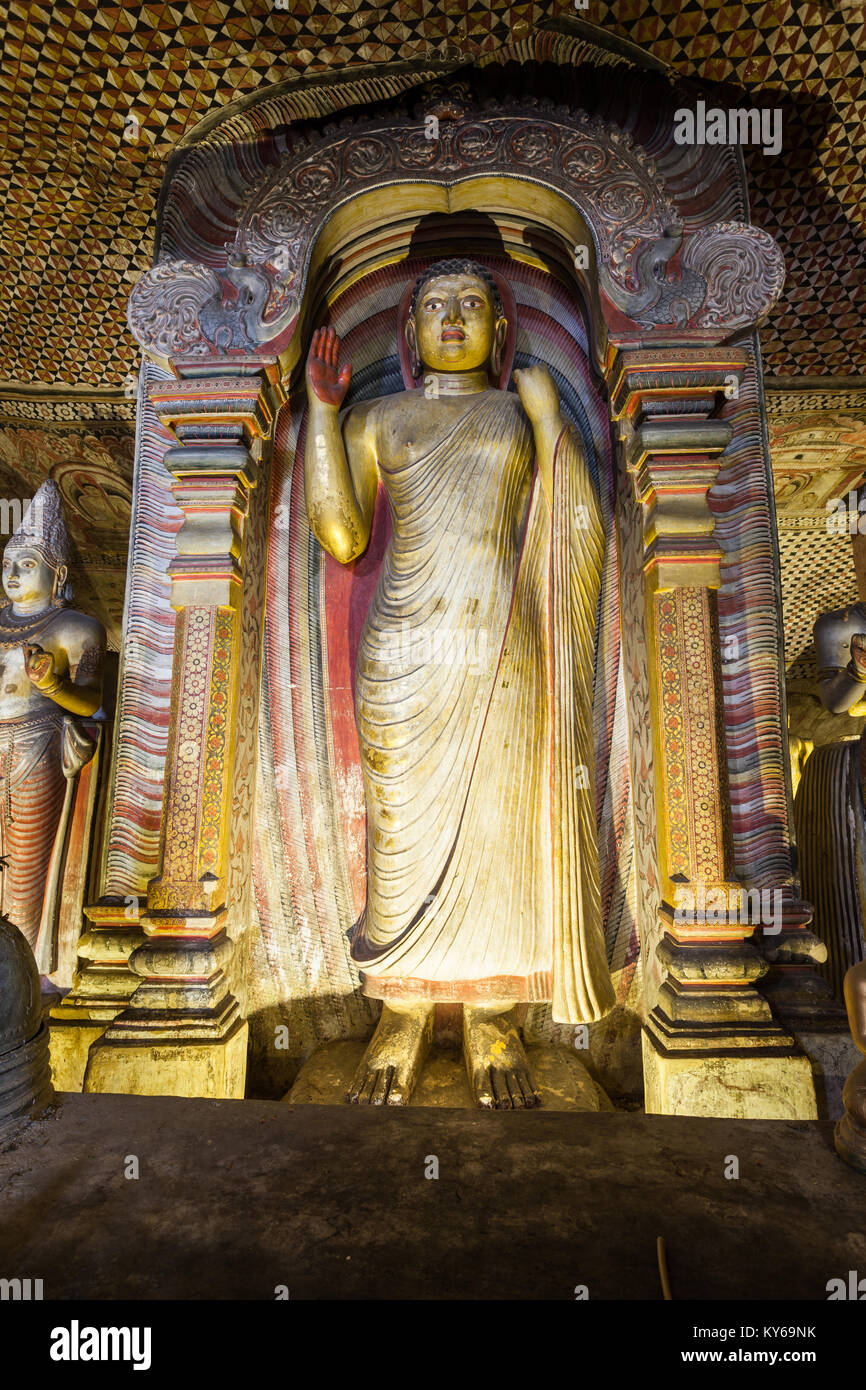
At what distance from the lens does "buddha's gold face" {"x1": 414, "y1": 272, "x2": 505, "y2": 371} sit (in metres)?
3.31

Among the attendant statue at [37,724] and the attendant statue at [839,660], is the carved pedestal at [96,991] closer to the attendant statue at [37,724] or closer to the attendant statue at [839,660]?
the attendant statue at [37,724]

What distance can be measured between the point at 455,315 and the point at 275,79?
1255 millimetres

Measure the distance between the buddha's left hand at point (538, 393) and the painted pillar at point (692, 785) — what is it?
278 mm

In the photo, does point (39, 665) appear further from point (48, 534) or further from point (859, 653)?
point (859, 653)

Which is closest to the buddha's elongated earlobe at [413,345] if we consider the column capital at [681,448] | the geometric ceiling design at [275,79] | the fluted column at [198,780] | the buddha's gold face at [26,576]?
the fluted column at [198,780]

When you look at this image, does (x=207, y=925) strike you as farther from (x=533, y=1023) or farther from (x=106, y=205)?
(x=106, y=205)

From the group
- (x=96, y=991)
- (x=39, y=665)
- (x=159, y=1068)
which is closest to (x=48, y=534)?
(x=39, y=665)

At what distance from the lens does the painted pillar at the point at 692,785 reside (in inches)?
92.8

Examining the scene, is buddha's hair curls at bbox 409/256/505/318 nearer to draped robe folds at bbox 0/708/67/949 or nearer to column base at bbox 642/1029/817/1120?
draped robe folds at bbox 0/708/67/949

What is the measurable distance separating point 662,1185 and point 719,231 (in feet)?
10.4

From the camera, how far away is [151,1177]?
1.64m

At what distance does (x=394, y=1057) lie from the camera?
274 centimetres

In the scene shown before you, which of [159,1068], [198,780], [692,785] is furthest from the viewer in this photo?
[198,780]
